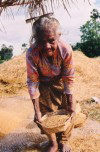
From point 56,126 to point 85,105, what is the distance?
3026mm

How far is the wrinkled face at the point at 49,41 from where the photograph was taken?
316 centimetres

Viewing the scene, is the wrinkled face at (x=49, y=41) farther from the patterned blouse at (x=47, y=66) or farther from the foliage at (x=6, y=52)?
the foliage at (x=6, y=52)

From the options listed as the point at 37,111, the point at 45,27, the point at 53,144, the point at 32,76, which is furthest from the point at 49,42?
the point at 53,144

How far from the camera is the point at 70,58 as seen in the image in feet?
11.3

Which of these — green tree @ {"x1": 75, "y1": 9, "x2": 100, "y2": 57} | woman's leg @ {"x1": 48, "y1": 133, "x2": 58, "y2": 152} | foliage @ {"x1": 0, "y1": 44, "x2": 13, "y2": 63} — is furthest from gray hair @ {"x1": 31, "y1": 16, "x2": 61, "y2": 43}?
foliage @ {"x1": 0, "y1": 44, "x2": 13, "y2": 63}

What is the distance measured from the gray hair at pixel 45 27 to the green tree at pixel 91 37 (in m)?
22.7

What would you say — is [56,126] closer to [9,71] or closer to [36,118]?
[36,118]

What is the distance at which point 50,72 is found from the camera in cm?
350

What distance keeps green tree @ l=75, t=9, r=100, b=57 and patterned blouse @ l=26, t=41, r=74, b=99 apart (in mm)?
22463

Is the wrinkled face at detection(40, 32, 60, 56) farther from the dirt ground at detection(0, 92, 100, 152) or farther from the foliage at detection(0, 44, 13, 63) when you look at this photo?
the foliage at detection(0, 44, 13, 63)

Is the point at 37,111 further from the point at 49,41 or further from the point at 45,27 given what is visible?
the point at 45,27

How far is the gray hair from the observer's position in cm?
320

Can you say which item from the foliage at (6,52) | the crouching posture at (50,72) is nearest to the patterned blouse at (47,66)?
the crouching posture at (50,72)

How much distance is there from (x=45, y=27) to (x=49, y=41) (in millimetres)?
136
